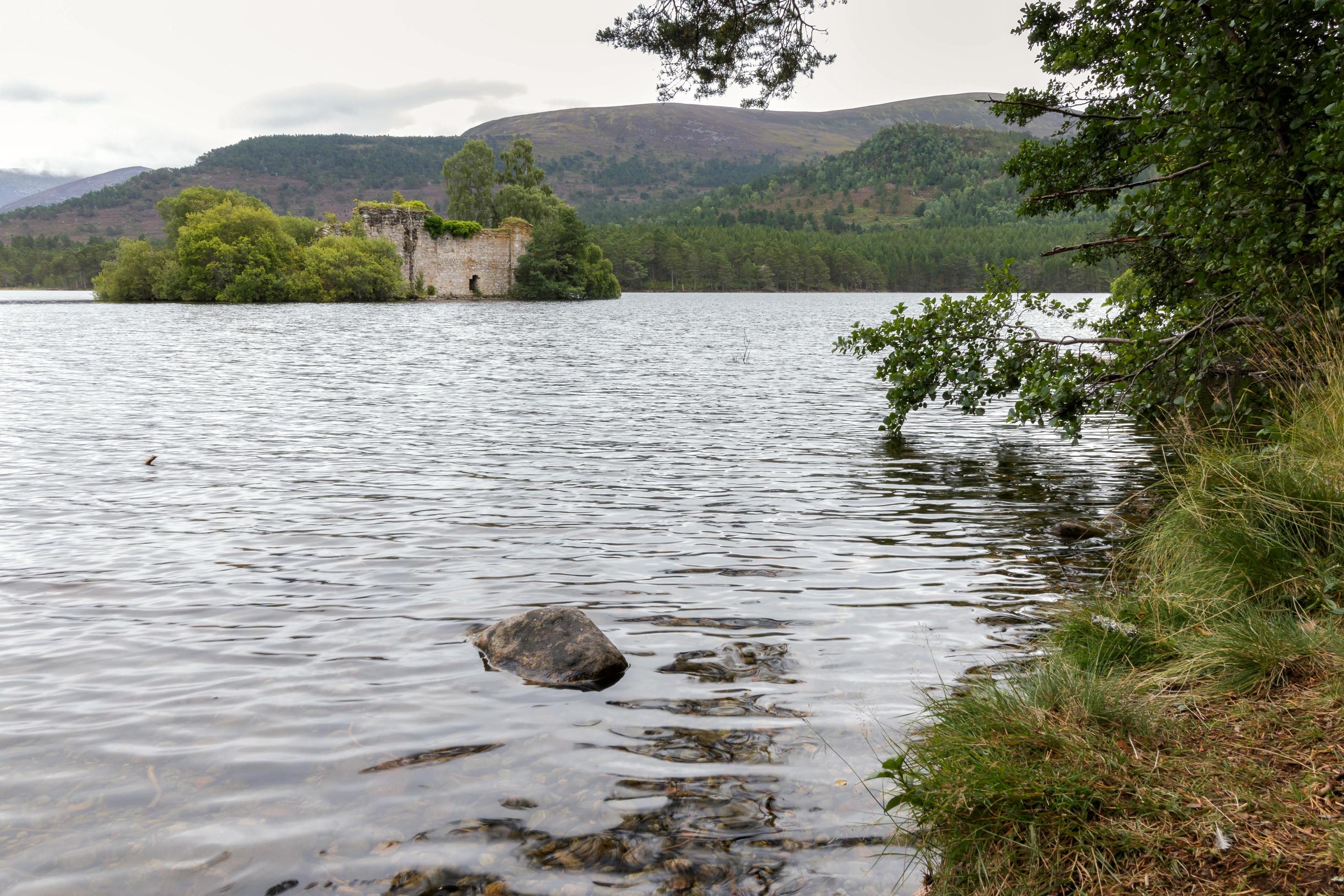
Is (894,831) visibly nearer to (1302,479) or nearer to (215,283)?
(1302,479)

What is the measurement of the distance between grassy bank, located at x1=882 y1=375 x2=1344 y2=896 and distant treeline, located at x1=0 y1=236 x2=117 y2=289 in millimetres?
153595

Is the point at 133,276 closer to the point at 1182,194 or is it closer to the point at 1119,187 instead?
the point at 1119,187

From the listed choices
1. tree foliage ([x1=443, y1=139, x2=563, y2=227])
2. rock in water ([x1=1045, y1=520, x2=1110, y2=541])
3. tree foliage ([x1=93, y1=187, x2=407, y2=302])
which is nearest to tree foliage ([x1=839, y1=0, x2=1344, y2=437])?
rock in water ([x1=1045, y1=520, x2=1110, y2=541])

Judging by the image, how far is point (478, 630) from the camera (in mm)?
6809

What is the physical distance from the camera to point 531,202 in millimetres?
103188

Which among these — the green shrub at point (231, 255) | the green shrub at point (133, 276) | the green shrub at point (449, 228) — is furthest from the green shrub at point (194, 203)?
the green shrub at point (449, 228)

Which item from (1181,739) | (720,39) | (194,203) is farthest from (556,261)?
(1181,739)

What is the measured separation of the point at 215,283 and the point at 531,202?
3883cm

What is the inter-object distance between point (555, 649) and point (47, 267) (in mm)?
167220

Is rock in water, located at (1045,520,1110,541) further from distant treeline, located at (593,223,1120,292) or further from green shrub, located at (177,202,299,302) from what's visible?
distant treeline, located at (593,223,1120,292)

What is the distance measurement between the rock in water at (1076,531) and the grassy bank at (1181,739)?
11.7 feet

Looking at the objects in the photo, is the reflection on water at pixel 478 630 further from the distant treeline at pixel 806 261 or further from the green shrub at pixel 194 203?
the distant treeline at pixel 806 261

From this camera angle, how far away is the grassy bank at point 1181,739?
3.05 meters

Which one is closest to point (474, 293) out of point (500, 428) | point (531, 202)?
point (531, 202)
